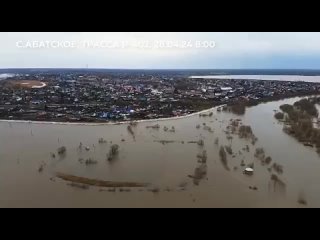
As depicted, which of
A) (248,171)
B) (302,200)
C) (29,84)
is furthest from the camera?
(29,84)

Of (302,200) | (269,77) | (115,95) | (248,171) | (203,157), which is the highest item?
(269,77)

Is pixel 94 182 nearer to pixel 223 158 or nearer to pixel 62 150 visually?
pixel 62 150

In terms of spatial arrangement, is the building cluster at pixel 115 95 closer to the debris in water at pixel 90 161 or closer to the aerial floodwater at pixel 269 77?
the aerial floodwater at pixel 269 77

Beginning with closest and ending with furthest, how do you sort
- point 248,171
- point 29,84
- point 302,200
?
point 302,200, point 248,171, point 29,84

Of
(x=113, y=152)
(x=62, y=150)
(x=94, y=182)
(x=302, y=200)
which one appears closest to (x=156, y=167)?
(x=113, y=152)

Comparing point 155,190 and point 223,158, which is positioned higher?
point 223,158

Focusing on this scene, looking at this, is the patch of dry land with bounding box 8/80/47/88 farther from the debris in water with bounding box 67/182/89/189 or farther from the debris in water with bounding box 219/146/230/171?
the debris in water with bounding box 219/146/230/171
